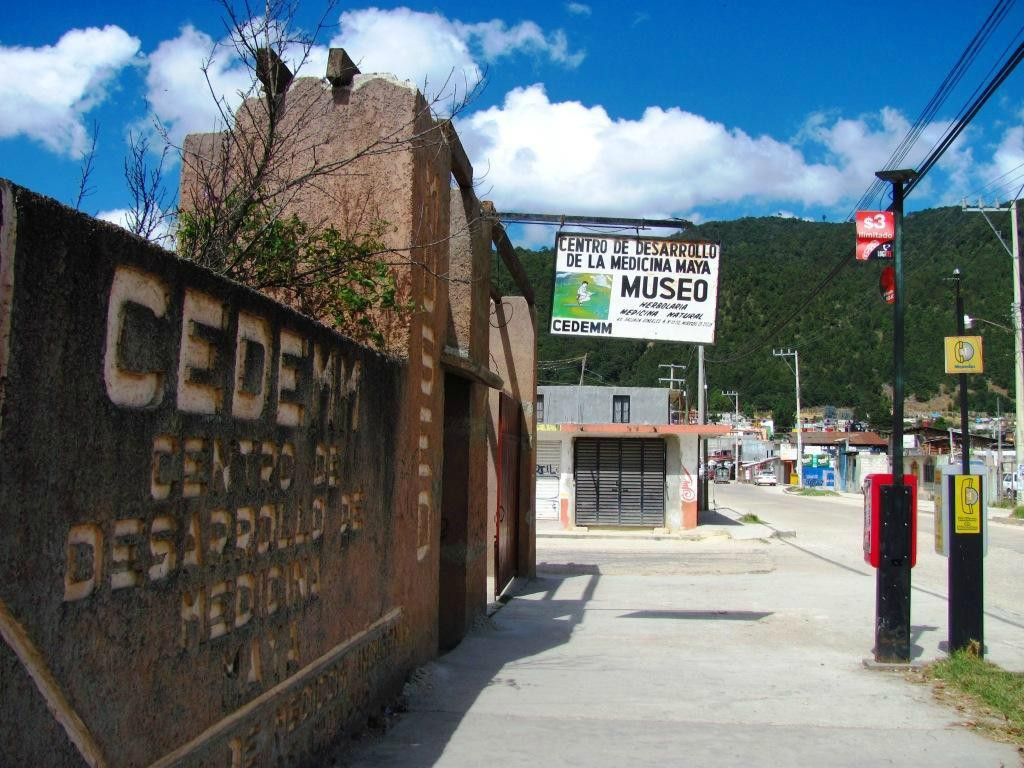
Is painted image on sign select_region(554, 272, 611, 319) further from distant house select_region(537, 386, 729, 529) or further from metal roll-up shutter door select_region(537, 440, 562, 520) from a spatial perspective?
metal roll-up shutter door select_region(537, 440, 562, 520)

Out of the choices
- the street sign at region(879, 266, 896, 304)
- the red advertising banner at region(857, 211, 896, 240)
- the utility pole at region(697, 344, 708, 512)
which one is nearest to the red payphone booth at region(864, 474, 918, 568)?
the street sign at region(879, 266, 896, 304)

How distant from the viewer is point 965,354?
8812 mm

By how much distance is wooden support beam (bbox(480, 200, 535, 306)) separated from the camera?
32.7ft

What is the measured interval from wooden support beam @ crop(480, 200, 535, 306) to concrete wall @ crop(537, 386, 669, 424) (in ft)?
65.1

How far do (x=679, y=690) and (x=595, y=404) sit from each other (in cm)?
2689

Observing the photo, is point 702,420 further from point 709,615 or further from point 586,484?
point 709,615

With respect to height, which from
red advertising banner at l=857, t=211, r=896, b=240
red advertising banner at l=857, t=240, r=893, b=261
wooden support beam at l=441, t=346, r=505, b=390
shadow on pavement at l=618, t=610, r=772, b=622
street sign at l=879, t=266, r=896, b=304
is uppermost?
red advertising banner at l=857, t=211, r=896, b=240

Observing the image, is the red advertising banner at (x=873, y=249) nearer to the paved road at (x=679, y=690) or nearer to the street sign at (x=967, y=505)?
the street sign at (x=967, y=505)

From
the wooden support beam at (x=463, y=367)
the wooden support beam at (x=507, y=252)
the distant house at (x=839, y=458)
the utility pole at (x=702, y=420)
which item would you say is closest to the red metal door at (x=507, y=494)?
the wooden support beam at (x=507, y=252)

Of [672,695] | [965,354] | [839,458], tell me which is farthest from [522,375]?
[839,458]

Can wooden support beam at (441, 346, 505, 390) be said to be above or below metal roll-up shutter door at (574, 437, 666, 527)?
above

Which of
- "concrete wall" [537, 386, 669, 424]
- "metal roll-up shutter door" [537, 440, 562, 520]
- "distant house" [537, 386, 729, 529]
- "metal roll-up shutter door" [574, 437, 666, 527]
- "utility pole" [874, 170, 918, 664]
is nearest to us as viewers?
"utility pole" [874, 170, 918, 664]

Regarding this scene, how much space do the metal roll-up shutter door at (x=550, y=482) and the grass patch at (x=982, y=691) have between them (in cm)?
2018

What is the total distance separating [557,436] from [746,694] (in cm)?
2098
